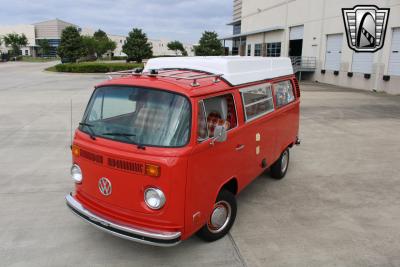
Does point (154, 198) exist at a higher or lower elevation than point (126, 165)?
lower

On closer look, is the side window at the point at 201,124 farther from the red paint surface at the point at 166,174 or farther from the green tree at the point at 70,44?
the green tree at the point at 70,44

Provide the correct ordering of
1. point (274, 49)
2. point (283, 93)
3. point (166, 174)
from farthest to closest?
point (274, 49)
point (283, 93)
point (166, 174)

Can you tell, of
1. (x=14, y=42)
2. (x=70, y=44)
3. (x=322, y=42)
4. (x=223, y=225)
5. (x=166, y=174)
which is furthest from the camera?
(x=14, y=42)

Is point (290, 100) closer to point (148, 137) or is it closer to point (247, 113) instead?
point (247, 113)

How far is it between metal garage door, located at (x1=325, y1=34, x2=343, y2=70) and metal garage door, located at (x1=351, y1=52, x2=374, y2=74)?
227 cm

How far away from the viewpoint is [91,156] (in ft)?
13.1

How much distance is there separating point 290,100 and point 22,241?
198 inches

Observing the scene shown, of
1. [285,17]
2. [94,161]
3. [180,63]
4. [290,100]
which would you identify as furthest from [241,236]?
[285,17]

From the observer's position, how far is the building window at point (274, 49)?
4109 centimetres

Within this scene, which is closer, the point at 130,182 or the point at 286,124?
the point at 130,182

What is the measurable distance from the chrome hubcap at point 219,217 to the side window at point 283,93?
2300mm

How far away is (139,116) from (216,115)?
946 millimetres

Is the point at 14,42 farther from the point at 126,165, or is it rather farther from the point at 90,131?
the point at 126,165

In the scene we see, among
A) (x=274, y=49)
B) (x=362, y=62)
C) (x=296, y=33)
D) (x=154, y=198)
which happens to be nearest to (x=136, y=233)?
(x=154, y=198)
